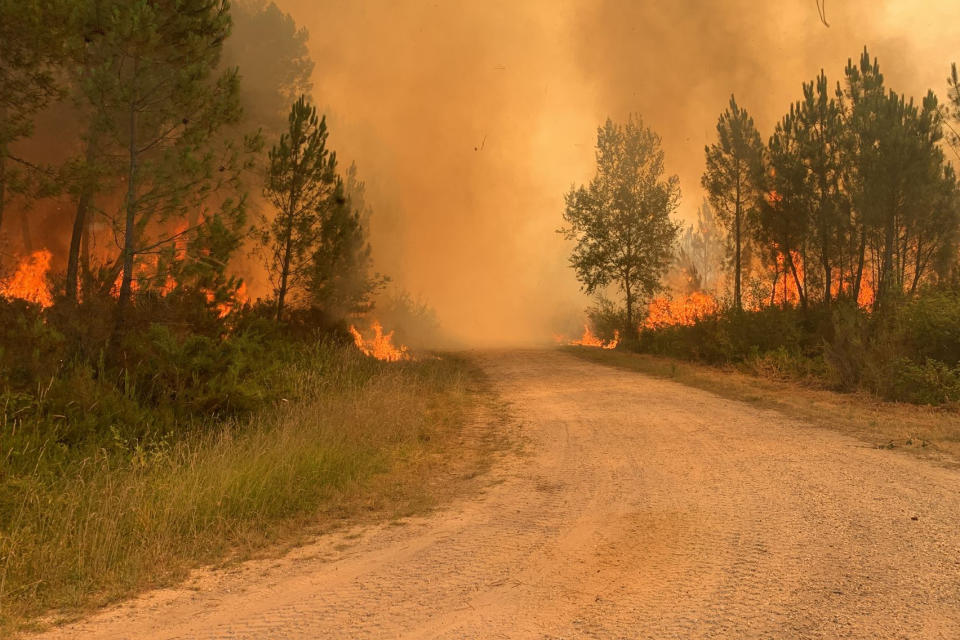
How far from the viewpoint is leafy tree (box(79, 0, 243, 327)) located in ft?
32.2

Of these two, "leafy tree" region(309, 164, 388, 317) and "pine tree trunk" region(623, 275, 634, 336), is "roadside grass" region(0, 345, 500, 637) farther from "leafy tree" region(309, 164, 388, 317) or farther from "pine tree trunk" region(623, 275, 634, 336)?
"pine tree trunk" region(623, 275, 634, 336)

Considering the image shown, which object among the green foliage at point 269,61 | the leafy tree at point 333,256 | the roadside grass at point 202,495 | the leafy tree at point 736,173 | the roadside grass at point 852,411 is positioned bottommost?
the roadside grass at point 202,495

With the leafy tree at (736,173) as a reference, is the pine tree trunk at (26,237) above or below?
below

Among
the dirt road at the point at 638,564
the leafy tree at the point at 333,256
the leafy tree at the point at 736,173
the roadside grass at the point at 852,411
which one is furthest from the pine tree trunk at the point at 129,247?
the leafy tree at the point at 736,173

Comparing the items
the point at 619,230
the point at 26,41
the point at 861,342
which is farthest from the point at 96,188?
the point at 619,230

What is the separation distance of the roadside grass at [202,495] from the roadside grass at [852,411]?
5195 millimetres

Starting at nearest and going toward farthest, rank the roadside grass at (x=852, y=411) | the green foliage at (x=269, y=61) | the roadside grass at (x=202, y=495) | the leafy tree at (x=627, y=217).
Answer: the roadside grass at (x=202, y=495)
the roadside grass at (x=852, y=411)
the leafy tree at (x=627, y=217)
the green foliage at (x=269, y=61)

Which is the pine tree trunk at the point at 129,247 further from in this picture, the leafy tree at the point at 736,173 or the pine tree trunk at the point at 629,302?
the leafy tree at the point at 736,173

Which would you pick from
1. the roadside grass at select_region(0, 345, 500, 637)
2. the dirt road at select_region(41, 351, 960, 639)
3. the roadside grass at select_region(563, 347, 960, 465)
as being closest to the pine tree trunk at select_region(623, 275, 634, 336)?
the roadside grass at select_region(563, 347, 960, 465)

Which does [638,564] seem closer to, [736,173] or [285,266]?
[285,266]

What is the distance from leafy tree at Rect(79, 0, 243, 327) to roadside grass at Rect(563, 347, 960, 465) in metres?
10.2

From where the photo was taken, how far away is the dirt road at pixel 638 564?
3307 millimetres

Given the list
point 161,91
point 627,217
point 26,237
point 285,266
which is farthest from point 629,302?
point 26,237

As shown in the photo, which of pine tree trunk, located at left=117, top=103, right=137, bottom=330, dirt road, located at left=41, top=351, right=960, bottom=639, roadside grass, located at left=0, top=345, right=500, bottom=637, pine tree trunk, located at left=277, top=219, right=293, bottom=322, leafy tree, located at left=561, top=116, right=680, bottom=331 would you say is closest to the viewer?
dirt road, located at left=41, top=351, right=960, bottom=639
